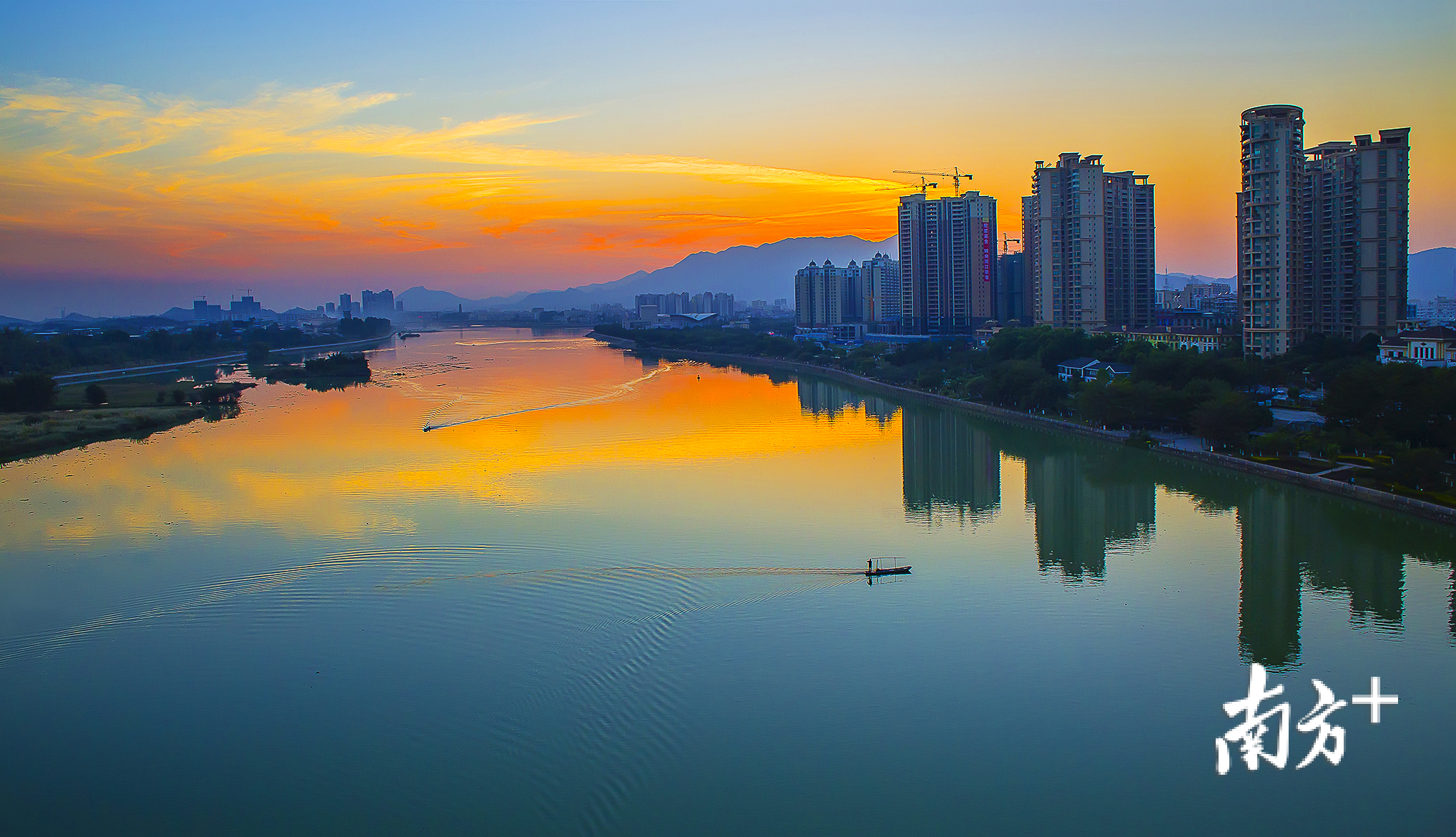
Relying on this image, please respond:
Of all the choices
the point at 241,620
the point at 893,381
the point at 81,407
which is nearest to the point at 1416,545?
the point at 241,620

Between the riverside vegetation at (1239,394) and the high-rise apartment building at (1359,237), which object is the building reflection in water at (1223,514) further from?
the high-rise apartment building at (1359,237)

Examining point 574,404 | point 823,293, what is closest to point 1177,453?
point 574,404

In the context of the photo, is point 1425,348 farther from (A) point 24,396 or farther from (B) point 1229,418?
(A) point 24,396

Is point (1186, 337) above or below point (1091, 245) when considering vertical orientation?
below

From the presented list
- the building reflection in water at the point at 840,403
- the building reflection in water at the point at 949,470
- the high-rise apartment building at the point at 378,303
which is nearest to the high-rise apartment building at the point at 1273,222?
the building reflection in water at the point at 949,470

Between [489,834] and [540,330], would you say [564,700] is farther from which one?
[540,330]

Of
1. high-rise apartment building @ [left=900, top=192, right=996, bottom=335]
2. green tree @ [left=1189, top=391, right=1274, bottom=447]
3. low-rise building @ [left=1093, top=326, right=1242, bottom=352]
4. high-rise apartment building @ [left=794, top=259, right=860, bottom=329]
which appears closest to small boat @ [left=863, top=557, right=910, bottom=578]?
green tree @ [left=1189, top=391, right=1274, bottom=447]
